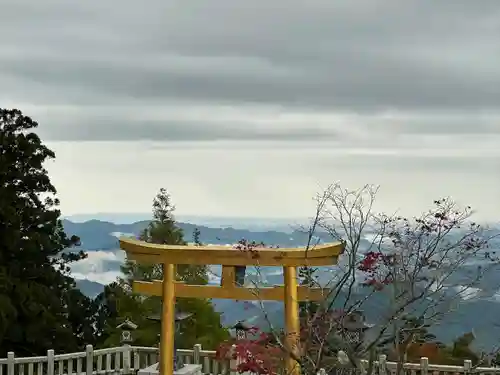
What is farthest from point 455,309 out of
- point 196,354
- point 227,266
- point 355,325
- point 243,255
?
point 196,354

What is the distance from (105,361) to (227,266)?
12.2 feet

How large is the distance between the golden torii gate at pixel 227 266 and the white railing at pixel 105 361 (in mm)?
1770

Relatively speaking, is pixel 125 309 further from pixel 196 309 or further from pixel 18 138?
pixel 18 138

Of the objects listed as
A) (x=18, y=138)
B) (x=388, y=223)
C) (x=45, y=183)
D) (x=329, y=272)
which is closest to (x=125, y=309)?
(x=45, y=183)

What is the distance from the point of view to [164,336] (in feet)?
33.0

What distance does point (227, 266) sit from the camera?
966 cm

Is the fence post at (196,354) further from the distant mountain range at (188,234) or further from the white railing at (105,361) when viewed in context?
the distant mountain range at (188,234)

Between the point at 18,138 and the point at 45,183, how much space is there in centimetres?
112

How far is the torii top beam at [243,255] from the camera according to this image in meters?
9.38

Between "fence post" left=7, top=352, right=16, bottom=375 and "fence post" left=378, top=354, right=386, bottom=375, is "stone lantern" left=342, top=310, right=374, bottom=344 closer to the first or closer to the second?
"fence post" left=378, top=354, right=386, bottom=375

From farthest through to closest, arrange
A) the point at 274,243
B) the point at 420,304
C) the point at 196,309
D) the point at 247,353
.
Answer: the point at 196,309
the point at 274,243
the point at 247,353
the point at 420,304

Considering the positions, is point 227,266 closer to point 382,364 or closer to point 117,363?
point 382,364

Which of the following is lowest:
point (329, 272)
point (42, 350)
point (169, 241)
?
point (42, 350)

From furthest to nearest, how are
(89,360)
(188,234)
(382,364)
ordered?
(188,234)
(89,360)
(382,364)
